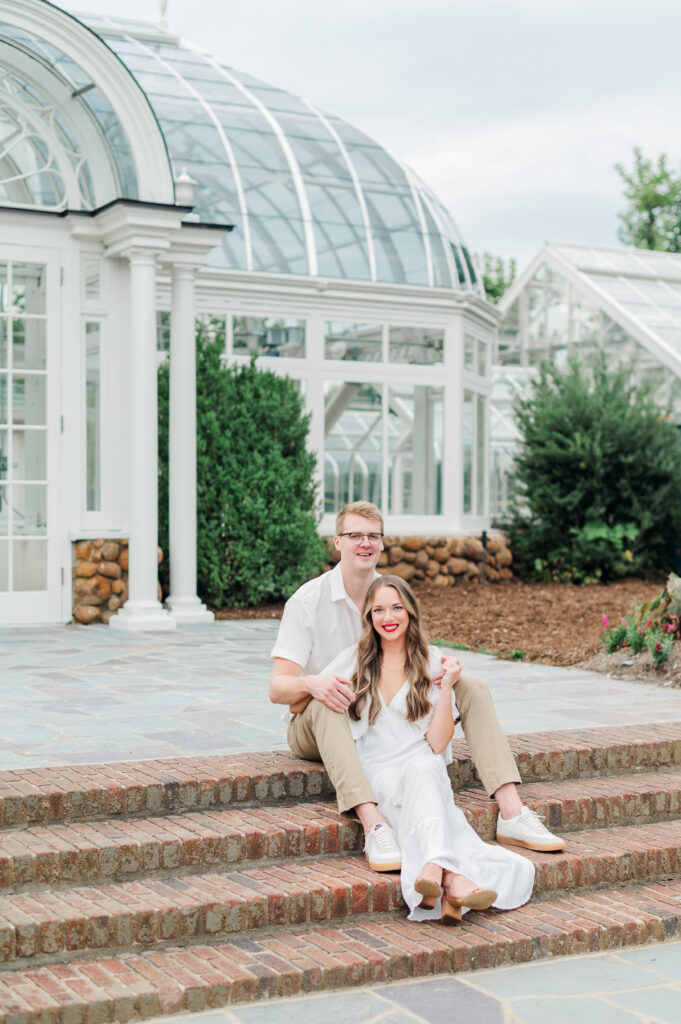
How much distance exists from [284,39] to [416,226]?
6.85 metres

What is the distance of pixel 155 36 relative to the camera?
14.2 metres

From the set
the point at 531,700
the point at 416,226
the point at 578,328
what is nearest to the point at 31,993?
the point at 531,700

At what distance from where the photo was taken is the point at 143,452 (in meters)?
9.52

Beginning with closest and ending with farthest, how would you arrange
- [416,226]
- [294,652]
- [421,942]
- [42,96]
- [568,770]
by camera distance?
[421,942] → [294,652] → [568,770] → [42,96] → [416,226]

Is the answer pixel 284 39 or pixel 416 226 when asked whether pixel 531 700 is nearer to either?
pixel 416 226

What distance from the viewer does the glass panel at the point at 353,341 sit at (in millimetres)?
13000

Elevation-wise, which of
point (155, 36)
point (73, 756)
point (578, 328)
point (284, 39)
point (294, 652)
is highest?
point (284, 39)

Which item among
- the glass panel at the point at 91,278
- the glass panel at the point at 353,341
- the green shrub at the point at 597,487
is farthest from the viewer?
the green shrub at the point at 597,487

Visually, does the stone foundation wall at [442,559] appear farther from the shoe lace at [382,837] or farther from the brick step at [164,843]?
the shoe lace at [382,837]

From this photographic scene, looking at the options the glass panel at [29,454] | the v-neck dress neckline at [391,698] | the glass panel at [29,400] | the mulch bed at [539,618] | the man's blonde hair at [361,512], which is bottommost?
the mulch bed at [539,618]

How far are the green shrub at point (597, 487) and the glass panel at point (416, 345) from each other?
166 centimetres

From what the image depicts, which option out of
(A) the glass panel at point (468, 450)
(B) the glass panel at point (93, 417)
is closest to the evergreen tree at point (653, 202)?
(A) the glass panel at point (468, 450)

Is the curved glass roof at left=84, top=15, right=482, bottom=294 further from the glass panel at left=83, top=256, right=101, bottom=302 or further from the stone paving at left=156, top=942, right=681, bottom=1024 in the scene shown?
the stone paving at left=156, top=942, right=681, bottom=1024

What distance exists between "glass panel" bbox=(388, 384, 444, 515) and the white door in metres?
4.84
